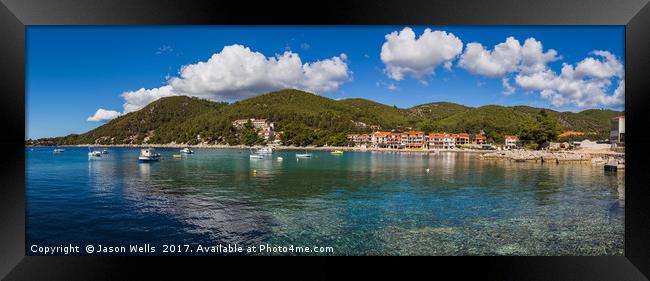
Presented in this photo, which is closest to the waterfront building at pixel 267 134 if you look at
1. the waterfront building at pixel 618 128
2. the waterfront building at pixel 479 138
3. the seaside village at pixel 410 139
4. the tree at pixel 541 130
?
the seaside village at pixel 410 139

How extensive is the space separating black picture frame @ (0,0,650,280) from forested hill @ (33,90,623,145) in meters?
16.9

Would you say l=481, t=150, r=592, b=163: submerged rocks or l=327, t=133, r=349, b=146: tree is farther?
l=327, t=133, r=349, b=146: tree

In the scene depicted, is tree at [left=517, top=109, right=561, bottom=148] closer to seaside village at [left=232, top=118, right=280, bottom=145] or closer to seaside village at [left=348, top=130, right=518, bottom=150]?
seaside village at [left=348, top=130, right=518, bottom=150]

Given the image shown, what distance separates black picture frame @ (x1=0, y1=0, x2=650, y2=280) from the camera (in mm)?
3213

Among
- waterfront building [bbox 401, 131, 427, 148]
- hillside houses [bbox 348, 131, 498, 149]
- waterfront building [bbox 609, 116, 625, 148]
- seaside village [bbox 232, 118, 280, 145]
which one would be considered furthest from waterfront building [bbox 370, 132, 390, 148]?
waterfront building [bbox 609, 116, 625, 148]

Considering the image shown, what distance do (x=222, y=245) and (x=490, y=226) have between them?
15.3 ft

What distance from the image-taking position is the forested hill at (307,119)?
20.8 meters
